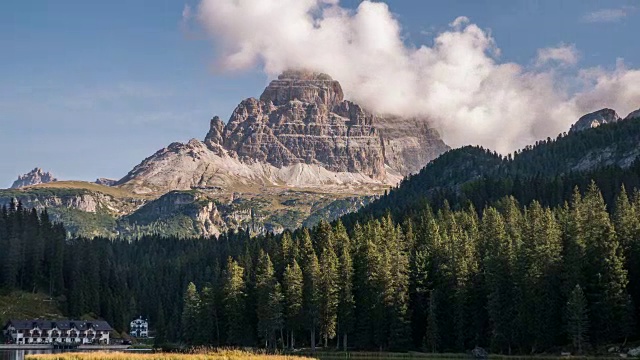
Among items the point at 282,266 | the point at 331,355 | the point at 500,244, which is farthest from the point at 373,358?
the point at 282,266

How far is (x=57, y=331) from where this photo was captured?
18338 cm

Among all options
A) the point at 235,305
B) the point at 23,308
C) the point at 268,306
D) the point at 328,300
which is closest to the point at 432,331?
the point at 328,300

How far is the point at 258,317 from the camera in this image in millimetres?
132500

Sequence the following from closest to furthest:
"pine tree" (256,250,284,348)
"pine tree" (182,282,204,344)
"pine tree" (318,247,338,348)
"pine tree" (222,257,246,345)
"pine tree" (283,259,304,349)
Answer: "pine tree" (318,247,338,348) → "pine tree" (283,259,304,349) → "pine tree" (256,250,284,348) → "pine tree" (222,257,246,345) → "pine tree" (182,282,204,344)

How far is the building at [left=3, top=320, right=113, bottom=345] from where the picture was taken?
17650cm

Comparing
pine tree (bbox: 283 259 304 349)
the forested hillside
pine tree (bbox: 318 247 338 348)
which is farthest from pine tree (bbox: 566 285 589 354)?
pine tree (bbox: 283 259 304 349)

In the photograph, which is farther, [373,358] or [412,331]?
[412,331]

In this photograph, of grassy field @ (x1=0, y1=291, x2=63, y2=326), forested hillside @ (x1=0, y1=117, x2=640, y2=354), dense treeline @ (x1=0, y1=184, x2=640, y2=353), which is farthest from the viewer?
grassy field @ (x1=0, y1=291, x2=63, y2=326)

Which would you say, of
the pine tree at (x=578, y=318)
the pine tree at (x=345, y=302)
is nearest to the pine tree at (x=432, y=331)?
the pine tree at (x=345, y=302)

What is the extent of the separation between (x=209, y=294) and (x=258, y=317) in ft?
59.4

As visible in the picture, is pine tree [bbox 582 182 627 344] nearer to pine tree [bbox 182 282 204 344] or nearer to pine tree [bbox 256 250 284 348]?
pine tree [bbox 256 250 284 348]

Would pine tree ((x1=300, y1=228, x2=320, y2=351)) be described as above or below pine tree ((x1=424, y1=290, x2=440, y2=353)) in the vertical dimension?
above

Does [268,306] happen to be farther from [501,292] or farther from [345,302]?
[501,292]

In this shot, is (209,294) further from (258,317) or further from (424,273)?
(424,273)
